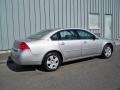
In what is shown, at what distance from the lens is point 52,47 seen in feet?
21.8

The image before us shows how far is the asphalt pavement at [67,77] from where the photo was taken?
16.7 ft

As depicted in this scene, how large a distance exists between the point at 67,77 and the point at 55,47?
131 cm

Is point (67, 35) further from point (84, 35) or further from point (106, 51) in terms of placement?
point (106, 51)

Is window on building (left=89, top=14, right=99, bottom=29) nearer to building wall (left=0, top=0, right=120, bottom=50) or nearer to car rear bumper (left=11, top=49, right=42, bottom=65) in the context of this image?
building wall (left=0, top=0, right=120, bottom=50)

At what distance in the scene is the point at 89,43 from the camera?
25.3 ft

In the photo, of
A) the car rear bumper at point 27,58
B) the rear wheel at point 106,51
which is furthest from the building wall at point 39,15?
the car rear bumper at point 27,58

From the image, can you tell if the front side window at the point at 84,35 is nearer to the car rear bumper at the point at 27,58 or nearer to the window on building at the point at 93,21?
the car rear bumper at the point at 27,58

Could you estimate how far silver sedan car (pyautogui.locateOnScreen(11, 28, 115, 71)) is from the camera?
249 inches

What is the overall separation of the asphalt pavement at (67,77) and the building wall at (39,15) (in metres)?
2.91

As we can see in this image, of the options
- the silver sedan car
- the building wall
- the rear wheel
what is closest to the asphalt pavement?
the silver sedan car

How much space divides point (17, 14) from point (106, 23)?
695 cm

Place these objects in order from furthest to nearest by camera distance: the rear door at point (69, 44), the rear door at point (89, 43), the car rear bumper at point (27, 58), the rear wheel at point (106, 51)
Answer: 1. the rear wheel at point (106, 51)
2. the rear door at point (89, 43)
3. the rear door at point (69, 44)
4. the car rear bumper at point (27, 58)

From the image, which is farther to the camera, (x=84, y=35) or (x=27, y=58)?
(x=84, y=35)

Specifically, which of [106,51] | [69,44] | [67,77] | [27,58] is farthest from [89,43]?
[27,58]
